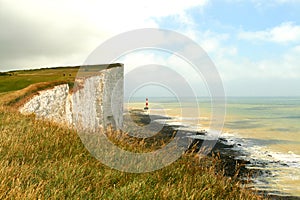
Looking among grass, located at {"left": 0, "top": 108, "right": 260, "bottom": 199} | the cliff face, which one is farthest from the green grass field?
the cliff face

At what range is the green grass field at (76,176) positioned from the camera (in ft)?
14.8

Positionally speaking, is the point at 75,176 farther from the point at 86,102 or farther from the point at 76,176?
the point at 86,102

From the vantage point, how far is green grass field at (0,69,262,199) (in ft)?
14.8

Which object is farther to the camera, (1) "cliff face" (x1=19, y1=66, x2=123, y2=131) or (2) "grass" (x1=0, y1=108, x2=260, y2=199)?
(1) "cliff face" (x1=19, y1=66, x2=123, y2=131)

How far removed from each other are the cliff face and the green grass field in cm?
1225

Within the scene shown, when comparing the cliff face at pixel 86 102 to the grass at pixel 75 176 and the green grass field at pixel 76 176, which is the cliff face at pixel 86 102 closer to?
the green grass field at pixel 76 176

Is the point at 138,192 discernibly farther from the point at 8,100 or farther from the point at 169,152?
the point at 8,100

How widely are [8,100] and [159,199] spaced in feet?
53.0

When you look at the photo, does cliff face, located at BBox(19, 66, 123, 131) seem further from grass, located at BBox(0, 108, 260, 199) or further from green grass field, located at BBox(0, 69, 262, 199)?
grass, located at BBox(0, 108, 260, 199)

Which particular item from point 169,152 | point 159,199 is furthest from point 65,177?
point 169,152

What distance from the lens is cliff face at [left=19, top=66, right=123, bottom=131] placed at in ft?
68.8

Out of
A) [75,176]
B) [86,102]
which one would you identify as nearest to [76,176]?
[75,176]

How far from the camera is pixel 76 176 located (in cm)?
524

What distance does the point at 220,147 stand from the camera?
1240 inches
